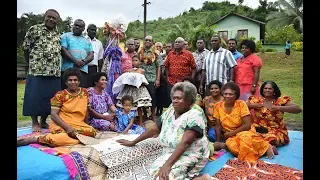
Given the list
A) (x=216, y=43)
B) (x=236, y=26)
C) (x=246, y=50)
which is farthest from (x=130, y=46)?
(x=236, y=26)

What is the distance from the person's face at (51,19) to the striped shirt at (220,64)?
276 cm

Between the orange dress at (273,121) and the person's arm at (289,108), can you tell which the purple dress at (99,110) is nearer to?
the orange dress at (273,121)

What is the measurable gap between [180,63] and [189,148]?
3074 millimetres

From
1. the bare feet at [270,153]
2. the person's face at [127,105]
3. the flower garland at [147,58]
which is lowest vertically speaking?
the bare feet at [270,153]

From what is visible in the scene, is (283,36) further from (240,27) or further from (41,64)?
(41,64)

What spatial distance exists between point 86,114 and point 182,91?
1814 mm

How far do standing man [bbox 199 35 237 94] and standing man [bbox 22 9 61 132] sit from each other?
2685mm

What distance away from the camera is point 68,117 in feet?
14.5

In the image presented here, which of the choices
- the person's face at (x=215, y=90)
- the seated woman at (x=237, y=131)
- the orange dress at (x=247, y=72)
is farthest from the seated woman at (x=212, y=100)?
the orange dress at (x=247, y=72)

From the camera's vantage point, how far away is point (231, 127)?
470 centimetres

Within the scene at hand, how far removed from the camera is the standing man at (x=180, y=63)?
6.34 metres

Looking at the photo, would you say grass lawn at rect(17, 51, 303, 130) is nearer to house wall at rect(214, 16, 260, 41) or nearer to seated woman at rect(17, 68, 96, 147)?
seated woman at rect(17, 68, 96, 147)

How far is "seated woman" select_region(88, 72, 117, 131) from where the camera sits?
16.7 feet
